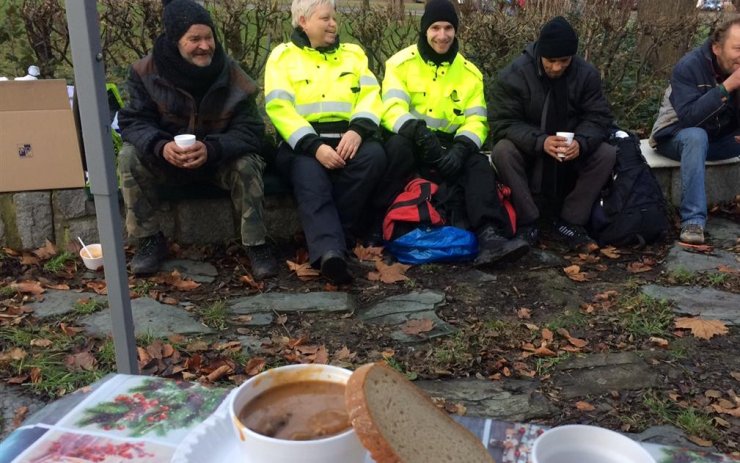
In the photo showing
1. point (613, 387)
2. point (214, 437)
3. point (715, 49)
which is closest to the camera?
point (214, 437)

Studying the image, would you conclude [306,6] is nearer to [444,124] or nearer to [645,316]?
[444,124]

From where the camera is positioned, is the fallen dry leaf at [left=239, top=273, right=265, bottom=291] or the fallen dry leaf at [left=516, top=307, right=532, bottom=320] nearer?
the fallen dry leaf at [left=516, top=307, right=532, bottom=320]

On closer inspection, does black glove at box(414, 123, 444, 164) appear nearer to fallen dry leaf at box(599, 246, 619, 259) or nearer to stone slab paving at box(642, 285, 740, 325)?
fallen dry leaf at box(599, 246, 619, 259)

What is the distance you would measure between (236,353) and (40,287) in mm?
1448

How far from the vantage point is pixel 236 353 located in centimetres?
330

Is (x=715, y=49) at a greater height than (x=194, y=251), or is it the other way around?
(x=715, y=49)

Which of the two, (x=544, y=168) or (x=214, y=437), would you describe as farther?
(x=544, y=168)

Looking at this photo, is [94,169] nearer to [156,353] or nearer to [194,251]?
[156,353]

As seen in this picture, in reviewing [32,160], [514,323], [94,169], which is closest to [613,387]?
[514,323]

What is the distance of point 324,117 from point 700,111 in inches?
109

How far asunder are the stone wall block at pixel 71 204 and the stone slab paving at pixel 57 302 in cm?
74

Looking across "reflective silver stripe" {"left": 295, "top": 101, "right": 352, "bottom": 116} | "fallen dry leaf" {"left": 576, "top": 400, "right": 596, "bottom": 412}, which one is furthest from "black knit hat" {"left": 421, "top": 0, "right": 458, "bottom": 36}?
"fallen dry leaf" {"left": 576, "top": 400, "right": 596, "bottom": 412}

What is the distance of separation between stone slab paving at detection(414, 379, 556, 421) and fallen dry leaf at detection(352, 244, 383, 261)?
1.57m

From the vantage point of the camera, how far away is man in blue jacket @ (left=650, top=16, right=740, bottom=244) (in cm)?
504
